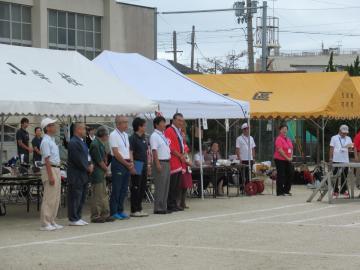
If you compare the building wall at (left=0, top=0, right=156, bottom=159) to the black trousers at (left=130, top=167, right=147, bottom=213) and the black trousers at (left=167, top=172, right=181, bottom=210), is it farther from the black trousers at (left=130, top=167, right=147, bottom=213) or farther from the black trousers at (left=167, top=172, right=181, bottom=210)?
the black trousers at (left=130, top=167, right=147, bottom=213)

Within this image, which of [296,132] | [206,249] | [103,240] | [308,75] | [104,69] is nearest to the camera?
[206,249]

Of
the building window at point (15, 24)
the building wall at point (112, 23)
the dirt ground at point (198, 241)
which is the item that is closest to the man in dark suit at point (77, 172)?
the dirt ground at point (198, 241)

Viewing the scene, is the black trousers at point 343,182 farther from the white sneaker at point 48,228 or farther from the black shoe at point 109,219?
the white sneaker at point 48,228

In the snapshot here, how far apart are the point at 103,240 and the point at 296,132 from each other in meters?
25.0

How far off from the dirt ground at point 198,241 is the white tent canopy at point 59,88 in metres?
2.03

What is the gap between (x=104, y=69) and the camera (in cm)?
1753

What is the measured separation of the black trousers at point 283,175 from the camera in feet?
62.8

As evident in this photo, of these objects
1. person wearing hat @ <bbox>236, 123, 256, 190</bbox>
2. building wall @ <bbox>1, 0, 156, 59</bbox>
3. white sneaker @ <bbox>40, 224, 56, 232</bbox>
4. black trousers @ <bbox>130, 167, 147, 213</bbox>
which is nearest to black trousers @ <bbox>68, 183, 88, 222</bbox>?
white sneaker @ <bbox>40, 224, 56, 232</bbox>

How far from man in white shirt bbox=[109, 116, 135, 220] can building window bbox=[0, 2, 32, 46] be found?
17.6 meters

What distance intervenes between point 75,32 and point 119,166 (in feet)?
68.8

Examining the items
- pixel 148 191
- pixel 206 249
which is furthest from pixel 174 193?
pixel 206 249

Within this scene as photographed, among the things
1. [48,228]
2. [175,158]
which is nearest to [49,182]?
[48,228]

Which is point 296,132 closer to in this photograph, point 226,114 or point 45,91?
point 226,114

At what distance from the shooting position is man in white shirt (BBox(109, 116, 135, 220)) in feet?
44.9
